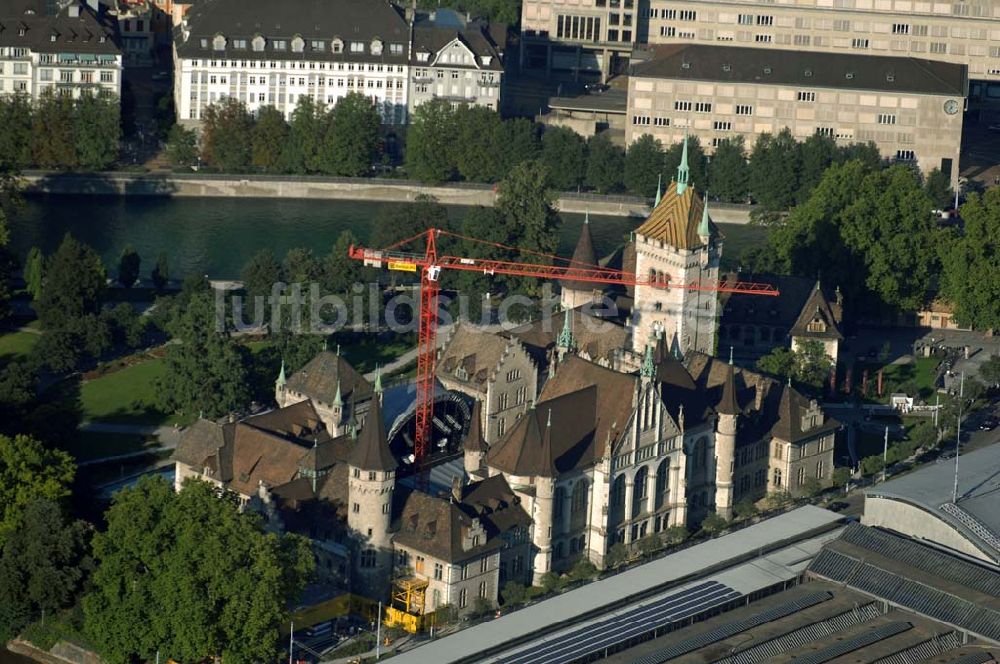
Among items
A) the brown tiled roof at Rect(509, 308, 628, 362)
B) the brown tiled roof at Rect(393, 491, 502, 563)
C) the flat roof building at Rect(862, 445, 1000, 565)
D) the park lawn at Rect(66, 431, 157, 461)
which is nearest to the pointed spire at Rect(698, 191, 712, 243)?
the brown tiled roof at Rect(509, 308, 628, 362)

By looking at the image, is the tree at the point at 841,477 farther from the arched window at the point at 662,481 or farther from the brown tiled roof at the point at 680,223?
the brown tiled roof at the point at 680,223

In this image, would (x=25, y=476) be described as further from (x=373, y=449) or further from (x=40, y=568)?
(x=373, y=449)

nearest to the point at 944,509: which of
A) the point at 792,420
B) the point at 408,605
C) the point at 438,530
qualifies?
the point at 792,420

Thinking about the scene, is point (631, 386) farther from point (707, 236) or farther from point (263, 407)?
point (263, 407)

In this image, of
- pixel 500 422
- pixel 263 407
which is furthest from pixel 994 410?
pixel 263 407

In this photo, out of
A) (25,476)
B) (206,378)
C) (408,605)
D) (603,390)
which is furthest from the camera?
(206,378)
